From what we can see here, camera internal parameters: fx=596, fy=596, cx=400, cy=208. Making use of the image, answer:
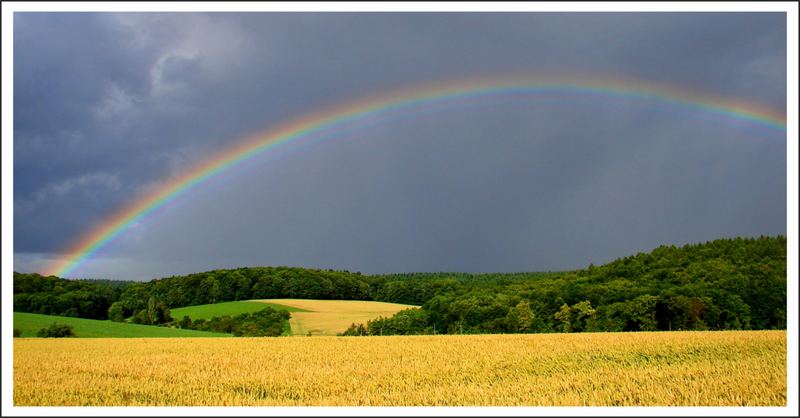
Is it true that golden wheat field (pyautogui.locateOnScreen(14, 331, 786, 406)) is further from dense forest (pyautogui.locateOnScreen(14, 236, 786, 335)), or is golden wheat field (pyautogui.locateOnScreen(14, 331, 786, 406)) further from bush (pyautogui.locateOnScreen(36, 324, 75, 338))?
dense forest (pyautogui.locateOnScreen(14, 236, 786, 335))

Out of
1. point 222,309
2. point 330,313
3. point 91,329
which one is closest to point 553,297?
point 330,313

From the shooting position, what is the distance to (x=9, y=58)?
16484 mm

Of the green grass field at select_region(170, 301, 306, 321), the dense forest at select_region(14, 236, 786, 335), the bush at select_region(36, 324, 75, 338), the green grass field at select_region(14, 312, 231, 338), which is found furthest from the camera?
the green grass field at select_region(170, 301, 306, 321)

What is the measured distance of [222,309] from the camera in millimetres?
93125

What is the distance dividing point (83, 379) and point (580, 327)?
70623 millimetres

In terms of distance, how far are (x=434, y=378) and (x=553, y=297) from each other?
70.9 meters

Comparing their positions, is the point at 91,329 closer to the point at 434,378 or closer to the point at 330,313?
the point at 330,313

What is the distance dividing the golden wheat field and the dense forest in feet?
173

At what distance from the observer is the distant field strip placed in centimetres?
7864

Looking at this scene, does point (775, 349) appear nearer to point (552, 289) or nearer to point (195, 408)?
point (195, 408)

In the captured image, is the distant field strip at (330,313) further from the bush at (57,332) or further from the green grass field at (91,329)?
the bush at (57,332)

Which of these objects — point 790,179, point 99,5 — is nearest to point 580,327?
point 790,179

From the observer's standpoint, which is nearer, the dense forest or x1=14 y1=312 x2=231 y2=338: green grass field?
x1=14 y1=312 x2=231 y2=338: green grass field

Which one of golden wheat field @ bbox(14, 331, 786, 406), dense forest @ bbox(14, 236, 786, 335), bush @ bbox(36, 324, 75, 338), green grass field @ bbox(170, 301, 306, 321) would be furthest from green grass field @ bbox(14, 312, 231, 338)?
golden wheat field @ bbox(14, 331, 786, 406)
